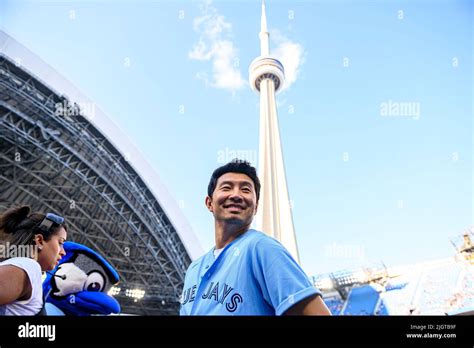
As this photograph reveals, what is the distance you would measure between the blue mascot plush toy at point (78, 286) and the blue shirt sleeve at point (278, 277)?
3.21 ft

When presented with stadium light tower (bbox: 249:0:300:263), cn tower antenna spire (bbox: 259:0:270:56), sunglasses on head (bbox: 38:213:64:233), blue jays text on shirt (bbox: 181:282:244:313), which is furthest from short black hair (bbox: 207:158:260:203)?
cn tower antenna spire (bbox: 259:0:270:56)

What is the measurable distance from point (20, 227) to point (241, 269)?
0.94 meters

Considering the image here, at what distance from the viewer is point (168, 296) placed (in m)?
14.2

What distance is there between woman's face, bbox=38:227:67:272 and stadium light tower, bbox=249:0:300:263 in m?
21.6

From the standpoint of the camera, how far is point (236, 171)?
138 cm

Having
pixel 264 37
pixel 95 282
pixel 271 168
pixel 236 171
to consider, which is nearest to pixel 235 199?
pixel 236 171

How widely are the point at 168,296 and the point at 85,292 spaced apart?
13.4 metres

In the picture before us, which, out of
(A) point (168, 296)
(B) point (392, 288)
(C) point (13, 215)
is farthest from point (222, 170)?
(B) point (392, 288)

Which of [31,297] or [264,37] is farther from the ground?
[264,37]

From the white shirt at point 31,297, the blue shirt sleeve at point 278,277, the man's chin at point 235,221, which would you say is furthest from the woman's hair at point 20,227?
the blue shirt sleeve at point 278,277

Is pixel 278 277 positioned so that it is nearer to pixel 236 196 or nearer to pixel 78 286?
pixel 236 196

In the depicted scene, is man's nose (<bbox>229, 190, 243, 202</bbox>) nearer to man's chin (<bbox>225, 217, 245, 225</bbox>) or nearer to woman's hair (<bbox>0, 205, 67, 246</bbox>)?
man's chin (<bbox>225, 217, 245, 225</bbox>)

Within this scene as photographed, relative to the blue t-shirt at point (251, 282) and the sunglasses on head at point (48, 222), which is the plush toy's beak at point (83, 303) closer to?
the sunglasses on head at point (48, 222)
